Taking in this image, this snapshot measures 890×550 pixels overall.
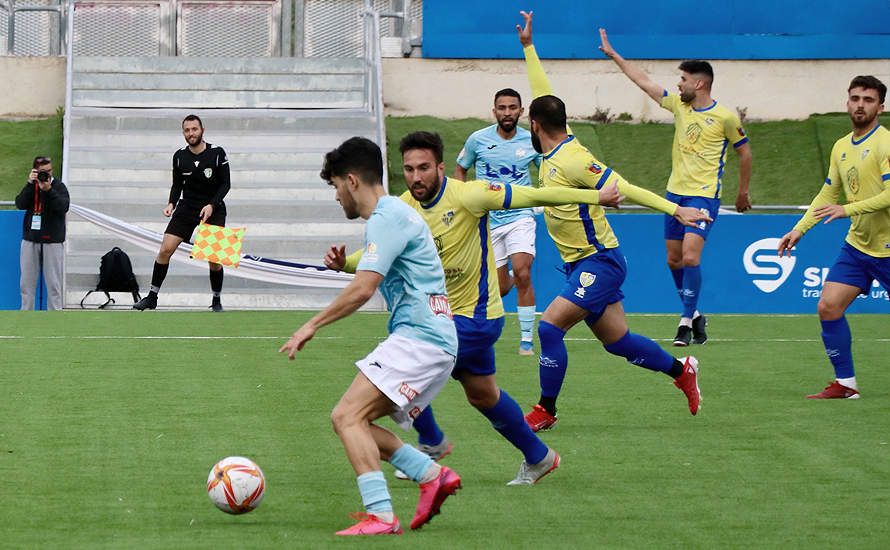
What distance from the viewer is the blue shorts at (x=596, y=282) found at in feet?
30.3

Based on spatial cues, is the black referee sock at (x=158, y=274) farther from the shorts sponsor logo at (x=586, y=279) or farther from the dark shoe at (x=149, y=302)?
the shorts sponsor logo at (x=586, y=279)

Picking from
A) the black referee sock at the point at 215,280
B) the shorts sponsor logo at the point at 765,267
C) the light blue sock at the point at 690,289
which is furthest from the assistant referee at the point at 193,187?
the shorts sponsor logo at the point at 765,267

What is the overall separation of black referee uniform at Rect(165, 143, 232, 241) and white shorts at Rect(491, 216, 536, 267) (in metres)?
5.27

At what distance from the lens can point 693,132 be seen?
14.2 metres

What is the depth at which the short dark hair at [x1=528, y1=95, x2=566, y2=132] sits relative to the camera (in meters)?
9.22

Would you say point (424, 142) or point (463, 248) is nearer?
point (424, 142)

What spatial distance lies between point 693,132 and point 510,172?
92.8 inches

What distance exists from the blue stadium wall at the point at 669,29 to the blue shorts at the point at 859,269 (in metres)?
15.0

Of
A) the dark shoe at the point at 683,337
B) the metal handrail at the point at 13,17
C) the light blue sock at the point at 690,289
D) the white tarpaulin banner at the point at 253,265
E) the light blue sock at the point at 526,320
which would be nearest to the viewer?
the light blue sock at the point at 526,320

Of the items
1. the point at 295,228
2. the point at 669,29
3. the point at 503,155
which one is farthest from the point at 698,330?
the point at 669,29

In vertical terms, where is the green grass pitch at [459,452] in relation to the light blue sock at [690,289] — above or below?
below

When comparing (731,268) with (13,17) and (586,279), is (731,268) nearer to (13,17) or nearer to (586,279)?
(586,279)

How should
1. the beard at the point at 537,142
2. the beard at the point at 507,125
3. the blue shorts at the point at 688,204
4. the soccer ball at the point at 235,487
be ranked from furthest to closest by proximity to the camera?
1. the blue shorts at the point at 688,204
2. the beard at the point at 507,125
3. the beard at the point at 537,142
4. the soccer ball at the point at 235,487

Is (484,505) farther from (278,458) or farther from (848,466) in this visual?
(848,466)
